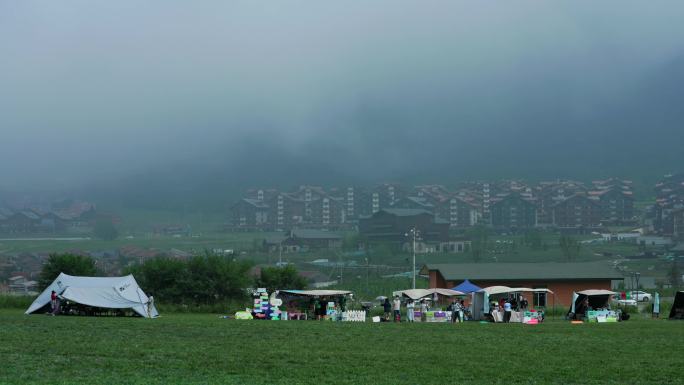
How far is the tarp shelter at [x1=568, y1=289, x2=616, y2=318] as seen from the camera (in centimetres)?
4616

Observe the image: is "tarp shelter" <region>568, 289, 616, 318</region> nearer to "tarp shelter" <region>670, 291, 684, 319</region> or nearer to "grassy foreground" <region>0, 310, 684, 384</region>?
"tarp shelter" <region>670, 291, 684, 319</region>

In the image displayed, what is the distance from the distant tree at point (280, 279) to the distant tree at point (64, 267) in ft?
37.6

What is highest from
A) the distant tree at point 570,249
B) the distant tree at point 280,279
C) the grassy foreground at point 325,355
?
the distant tree at point 570,249

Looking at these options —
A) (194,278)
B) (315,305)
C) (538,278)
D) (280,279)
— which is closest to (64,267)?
(194,278)

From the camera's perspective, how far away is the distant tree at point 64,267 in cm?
6375

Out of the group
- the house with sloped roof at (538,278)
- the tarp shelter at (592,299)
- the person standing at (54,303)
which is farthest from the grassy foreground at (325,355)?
the house with sloped roof at (538,278)

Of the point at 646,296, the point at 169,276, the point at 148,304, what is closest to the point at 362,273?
the point at 646,296

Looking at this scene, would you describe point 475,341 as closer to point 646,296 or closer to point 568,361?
point 568,361

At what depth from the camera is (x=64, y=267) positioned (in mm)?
64312

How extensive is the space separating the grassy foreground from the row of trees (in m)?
28.9

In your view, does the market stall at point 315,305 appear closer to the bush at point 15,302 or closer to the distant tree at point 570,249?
the bush at point 15,302

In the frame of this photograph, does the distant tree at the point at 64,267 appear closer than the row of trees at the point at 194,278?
Yes

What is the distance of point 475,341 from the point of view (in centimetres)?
2980

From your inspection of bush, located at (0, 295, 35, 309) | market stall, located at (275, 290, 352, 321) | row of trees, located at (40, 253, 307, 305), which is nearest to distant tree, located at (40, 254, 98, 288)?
row of trees, located at (40, 253, 307, 305)
